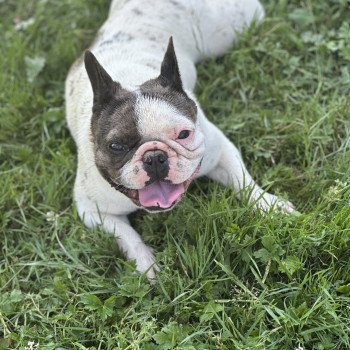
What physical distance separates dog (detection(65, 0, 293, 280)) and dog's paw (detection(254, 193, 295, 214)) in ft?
0.03

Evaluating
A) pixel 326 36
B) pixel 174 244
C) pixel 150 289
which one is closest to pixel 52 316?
pixel 150 289

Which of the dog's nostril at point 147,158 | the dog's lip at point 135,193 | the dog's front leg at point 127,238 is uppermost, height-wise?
the dog's nostril at point 147,158

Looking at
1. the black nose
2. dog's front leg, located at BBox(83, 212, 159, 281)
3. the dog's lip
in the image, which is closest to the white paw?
dog's front leg, located at BBox(83, 212, 159, 281)

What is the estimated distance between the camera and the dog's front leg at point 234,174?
13.8ft

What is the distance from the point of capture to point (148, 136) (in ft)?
11.9

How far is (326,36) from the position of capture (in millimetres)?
5629


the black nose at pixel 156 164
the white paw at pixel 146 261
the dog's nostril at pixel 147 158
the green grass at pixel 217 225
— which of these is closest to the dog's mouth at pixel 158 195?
the black nose at pixel 156 164

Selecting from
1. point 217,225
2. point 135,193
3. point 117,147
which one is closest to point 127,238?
point 135,193

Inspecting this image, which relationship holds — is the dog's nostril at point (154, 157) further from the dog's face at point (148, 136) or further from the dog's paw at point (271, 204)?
the dog's paw at point (271, 204)

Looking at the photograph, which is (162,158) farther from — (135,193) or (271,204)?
(271,204)

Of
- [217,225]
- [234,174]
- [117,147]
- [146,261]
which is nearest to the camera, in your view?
[117,147]

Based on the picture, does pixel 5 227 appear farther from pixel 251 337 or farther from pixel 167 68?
pixel 251 337

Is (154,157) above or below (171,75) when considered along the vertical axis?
below

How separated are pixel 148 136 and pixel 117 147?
0.22 metres
